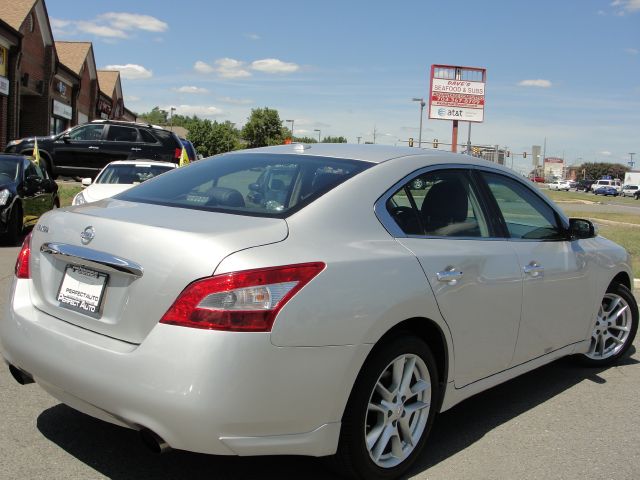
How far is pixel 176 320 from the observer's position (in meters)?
2.65

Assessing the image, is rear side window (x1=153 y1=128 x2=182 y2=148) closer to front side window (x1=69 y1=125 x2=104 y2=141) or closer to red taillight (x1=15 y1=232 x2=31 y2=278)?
front side window (x1=69 y1=125 x2=104 y2=141)

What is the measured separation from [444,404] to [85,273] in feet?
6.43

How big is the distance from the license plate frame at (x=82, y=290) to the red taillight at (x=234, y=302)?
419 mm

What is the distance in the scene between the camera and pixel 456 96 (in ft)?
129

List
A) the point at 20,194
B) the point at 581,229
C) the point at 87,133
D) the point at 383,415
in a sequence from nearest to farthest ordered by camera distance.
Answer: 1. the point at 383,415
2. the point at 581,229
3. the point at 20,194
4. the point at 87,133

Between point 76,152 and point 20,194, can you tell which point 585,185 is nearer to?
point 76,152

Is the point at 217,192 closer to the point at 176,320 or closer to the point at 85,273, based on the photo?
the point at 85,273

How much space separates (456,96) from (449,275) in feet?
123

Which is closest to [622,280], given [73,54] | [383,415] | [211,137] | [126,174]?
[383,415]

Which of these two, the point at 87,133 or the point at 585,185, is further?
the point at 585,185

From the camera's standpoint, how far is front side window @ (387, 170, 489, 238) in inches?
138

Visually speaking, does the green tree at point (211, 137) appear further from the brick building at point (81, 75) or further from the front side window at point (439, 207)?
the front side window at point (439, 207)

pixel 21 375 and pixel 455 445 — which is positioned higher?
pixel 21 375

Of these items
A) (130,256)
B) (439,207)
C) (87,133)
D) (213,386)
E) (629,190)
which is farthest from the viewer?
(629,190)
